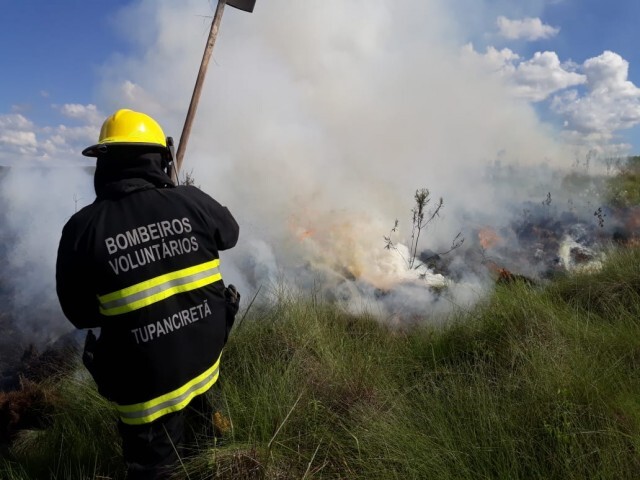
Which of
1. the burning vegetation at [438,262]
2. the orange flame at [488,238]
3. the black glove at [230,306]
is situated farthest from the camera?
the orange flame at [488,238]

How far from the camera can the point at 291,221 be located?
359 inches

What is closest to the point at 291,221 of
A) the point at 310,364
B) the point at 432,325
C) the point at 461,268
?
the point at 461,268

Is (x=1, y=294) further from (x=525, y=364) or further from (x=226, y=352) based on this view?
(x=525, y=364)

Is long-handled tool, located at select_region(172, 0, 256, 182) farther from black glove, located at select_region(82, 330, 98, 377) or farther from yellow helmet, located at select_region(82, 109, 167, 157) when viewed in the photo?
black glove, located at select_region(82, 330, 98, 377)

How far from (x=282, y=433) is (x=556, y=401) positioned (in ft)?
4.63

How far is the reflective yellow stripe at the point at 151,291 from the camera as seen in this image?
191 cm

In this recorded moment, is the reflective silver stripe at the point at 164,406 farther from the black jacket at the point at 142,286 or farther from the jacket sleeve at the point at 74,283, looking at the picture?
the jacket sleeve at the point at 74,283

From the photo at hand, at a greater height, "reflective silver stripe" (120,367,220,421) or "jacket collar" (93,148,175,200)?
"jacket collar" (93,148,175,200)

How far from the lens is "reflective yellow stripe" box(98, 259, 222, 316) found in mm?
1907

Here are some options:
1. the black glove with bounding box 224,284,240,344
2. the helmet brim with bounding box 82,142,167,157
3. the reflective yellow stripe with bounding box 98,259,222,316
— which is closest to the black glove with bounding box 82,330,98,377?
the reflective yellow stripe with bounding box 98,259,222,316

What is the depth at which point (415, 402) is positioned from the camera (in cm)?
255

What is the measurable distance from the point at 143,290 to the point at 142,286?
2 centimetres

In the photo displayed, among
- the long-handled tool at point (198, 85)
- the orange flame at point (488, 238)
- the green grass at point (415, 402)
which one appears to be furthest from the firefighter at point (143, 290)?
the orange flame at point (488, 238)

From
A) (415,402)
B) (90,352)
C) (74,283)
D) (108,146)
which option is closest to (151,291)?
(74,283)
